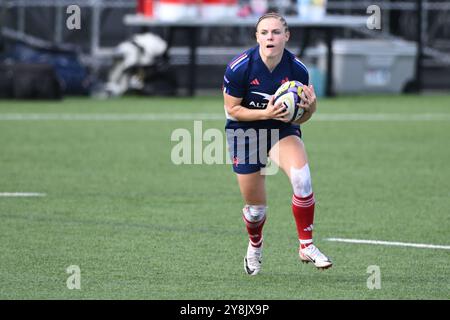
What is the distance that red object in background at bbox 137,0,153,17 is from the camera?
24484mm

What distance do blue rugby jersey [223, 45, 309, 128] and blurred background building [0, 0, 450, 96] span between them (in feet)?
51.1

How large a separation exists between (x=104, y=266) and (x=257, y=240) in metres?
1.12

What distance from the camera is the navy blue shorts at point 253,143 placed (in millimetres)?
8555

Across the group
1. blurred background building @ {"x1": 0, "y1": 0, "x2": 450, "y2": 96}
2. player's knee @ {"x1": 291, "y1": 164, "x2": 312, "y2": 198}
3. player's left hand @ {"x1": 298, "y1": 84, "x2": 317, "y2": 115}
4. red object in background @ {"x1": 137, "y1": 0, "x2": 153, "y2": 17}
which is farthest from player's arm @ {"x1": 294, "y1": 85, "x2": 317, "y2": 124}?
red object in background @ {"x1": 137, "y1": 0, "x2": 153, "y2": 17}

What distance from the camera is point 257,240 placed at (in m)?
8.69

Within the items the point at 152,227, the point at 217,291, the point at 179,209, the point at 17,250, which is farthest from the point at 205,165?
the point at 217,291

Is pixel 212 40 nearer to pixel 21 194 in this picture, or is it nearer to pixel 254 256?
pixel 21 194

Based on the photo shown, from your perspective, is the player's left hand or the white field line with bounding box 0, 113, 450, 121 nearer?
the player's left hand

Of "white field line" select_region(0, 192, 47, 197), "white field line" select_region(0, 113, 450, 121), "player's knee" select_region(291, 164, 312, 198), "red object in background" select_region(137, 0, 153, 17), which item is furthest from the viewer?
"red object in background" select_region(137, 0, 153, 17)

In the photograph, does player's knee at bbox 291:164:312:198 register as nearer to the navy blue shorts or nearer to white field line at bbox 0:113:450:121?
the navy blue shorts

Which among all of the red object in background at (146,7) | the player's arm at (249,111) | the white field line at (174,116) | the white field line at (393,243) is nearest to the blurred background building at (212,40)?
the red object in background at (146,7)

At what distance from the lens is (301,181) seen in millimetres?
8328

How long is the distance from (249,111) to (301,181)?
603mm

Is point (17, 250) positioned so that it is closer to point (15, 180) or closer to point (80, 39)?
point (15, 180)
